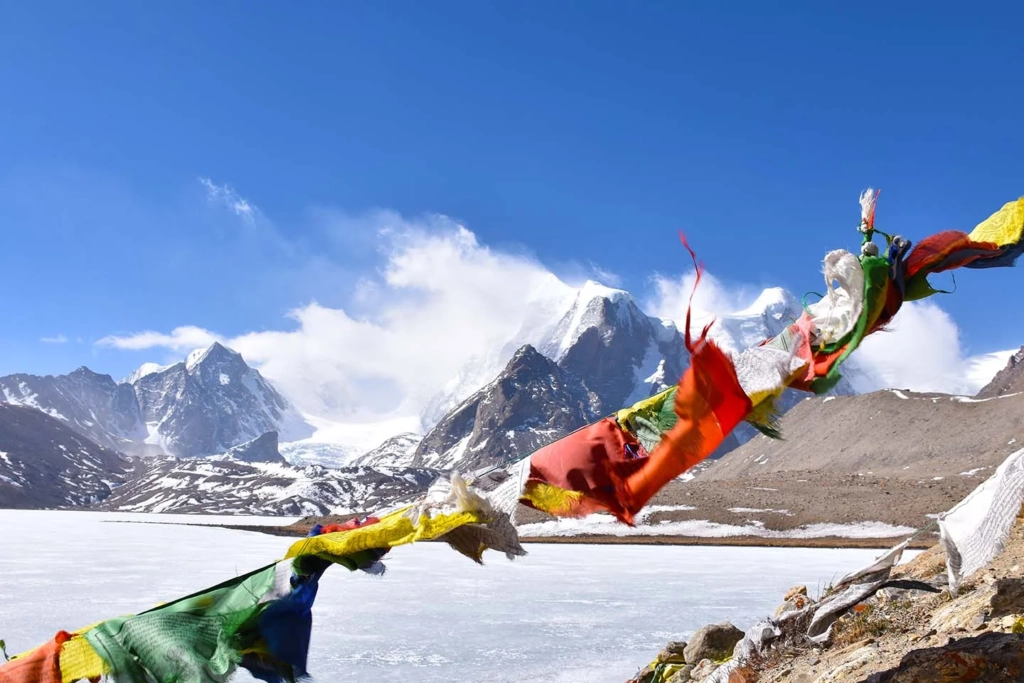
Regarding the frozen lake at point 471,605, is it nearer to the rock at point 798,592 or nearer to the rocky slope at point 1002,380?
the rock at point 798,592

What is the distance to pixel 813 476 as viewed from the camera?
8469 cm

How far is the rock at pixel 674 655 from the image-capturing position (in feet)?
31.3

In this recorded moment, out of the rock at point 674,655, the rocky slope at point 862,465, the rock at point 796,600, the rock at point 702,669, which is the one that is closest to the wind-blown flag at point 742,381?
the rock at point 702,669

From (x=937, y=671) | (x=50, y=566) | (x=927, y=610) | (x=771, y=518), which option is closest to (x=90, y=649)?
(x=937, y=671)

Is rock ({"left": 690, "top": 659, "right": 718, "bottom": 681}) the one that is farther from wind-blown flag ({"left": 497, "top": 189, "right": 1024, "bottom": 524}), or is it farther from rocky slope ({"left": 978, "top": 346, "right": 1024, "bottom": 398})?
rocky slope ({"left": 978, "top": 346, "right": 1024, "bottom": 398})

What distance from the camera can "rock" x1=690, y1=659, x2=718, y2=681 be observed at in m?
7.66

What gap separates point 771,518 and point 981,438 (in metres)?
42.5

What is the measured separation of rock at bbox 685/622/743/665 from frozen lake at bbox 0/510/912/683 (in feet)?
9.07

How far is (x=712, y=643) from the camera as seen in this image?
29.3 ft

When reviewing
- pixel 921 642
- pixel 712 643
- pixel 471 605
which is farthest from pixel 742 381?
pixel 471 605

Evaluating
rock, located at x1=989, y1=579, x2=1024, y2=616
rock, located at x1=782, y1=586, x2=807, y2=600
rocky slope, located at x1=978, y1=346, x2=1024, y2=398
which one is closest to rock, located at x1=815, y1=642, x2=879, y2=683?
rock, located at x1=989, y1=579, x2=1024, y2=616

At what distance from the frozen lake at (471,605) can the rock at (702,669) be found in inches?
140

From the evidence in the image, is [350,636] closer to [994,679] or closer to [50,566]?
[994,679]

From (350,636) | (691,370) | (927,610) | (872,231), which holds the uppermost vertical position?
(872,231)
